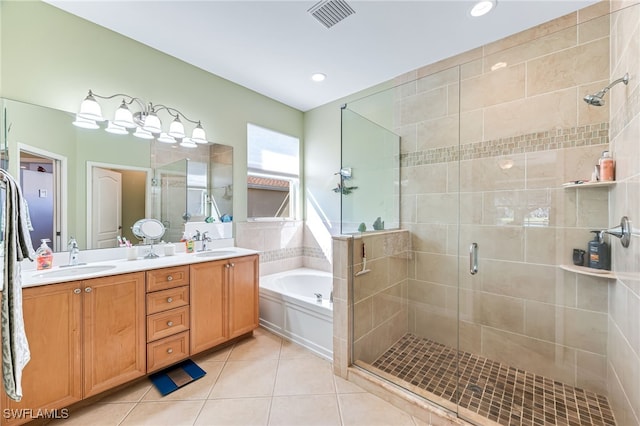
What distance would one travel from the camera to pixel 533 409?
1648 millimetres

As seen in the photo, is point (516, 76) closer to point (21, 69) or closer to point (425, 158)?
point (425, 158)

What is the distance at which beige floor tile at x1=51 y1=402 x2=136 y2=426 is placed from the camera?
60.4 inches

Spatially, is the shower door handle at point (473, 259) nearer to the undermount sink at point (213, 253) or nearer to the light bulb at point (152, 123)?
the undermount sink at point (213, 253)

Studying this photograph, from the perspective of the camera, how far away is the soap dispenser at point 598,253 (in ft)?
5.58

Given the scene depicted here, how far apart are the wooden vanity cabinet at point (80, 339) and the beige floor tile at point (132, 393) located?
0.11 m

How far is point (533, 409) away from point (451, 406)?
57 centimetres

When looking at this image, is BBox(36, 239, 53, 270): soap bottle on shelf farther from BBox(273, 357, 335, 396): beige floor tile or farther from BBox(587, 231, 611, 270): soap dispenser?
BBox(587, 231, 611, 270): soap dispenser

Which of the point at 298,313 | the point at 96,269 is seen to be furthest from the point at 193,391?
the point at 96,269

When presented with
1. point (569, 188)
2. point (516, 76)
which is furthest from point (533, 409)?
point (516, 76)

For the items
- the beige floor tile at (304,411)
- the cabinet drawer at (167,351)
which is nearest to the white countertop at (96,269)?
the cabinet drawer at (167,351)

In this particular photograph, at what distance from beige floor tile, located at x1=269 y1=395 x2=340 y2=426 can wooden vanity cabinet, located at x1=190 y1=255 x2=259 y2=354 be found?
2.55ft

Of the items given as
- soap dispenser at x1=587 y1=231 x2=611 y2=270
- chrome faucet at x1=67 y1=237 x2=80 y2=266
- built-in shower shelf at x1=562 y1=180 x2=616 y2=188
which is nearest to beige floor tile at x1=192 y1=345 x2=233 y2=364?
chrome faucet at x1=67 y1=237 x2=80 y2=266

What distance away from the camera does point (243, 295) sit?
241 centimetres

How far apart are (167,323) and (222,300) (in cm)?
44
